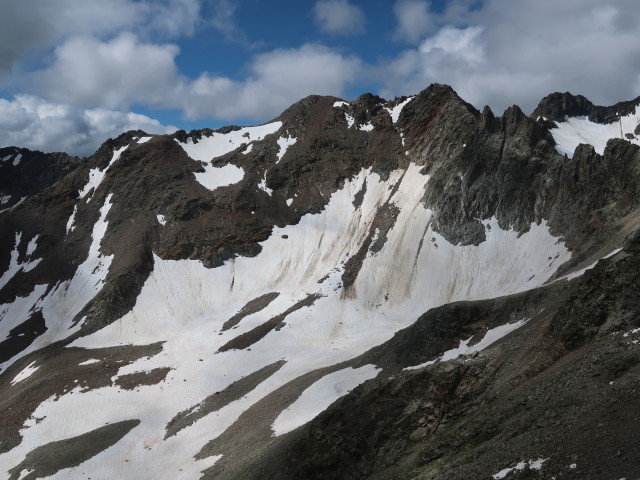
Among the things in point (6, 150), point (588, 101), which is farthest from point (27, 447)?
point (588, 101)

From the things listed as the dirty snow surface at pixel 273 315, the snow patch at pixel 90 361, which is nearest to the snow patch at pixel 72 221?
the dirty snow surface at pixel 273 315

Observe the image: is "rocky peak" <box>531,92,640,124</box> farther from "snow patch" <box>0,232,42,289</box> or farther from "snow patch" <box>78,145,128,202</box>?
"snow patch" <box>0,232,42,289</box>

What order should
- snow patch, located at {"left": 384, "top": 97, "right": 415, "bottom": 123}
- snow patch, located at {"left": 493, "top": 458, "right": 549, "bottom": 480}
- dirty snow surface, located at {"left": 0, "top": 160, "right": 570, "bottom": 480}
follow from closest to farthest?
1. snow patch, located at {"left": 493, "top": 458, "right": 549, "bottom": 480}
2. dirty snow surface, located at {"left": 0, "top": 160, "right": 570, "bottom": 480}
3. snow patch, located at {"left": 384, "top": 97, "right": 415, "bottom": 123}

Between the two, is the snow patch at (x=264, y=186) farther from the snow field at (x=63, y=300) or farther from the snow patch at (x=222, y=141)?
the snow field at (x=63, y=300)

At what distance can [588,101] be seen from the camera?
180000 millimetres

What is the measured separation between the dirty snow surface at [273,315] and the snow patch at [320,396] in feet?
0.50

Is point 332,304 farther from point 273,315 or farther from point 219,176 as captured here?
point 219,176

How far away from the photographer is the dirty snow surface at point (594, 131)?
155250 millimetres

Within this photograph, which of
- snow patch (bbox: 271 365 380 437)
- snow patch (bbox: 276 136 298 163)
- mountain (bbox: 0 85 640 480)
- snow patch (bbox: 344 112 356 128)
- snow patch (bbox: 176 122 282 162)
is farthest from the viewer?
snow patch (bbox: 176 122 282 162)

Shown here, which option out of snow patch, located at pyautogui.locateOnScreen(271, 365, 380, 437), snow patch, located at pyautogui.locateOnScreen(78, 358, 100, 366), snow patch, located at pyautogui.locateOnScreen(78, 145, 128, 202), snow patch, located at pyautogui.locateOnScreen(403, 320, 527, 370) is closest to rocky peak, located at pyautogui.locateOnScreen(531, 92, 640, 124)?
snow patch, located at pyautogui.locateOnScreen(78, 145, 128, 202)

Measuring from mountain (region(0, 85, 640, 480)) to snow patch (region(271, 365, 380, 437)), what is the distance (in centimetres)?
29

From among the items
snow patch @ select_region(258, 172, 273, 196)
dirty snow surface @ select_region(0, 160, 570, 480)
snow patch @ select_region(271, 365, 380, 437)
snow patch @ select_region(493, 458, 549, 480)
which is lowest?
snow patch @ select_region(493, 458, 549, 480)

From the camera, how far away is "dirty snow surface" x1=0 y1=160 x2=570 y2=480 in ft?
152

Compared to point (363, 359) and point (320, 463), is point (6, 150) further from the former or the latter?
point (320, 463)
